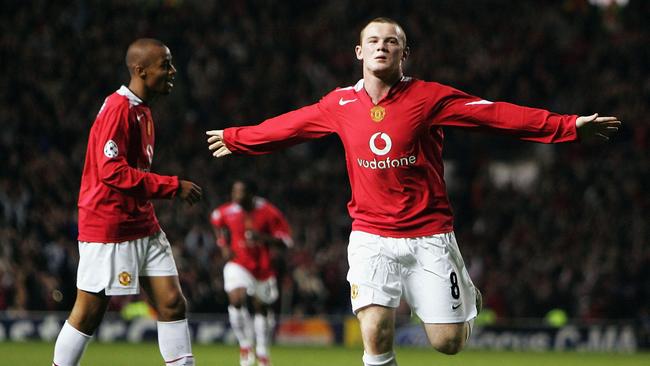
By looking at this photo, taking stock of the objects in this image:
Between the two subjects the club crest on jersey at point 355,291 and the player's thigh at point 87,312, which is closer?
the club crest on jersey at point 355,291

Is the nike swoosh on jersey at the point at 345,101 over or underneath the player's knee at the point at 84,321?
over

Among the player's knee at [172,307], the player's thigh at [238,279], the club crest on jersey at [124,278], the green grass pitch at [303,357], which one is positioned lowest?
the green grass pitch at [303,357]

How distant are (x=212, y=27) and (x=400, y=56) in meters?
17.0

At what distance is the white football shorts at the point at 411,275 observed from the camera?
6.77 meters

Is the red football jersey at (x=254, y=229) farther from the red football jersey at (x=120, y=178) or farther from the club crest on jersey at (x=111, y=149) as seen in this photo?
the club crest on jersey at (x=111, y=149)

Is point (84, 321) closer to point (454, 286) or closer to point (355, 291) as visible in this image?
point (355, 291)

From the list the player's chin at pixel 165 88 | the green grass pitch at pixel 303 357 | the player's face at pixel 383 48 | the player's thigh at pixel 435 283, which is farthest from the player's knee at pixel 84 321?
the green grass pitch at pixel 303 357

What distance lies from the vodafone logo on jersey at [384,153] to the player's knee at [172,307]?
1.63m

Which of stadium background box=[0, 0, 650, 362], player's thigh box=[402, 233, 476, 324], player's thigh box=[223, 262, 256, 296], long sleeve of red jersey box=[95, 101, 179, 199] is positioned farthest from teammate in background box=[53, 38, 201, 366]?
stadium background box=[0, 0, 650, 362]

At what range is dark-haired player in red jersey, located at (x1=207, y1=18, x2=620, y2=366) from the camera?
6.74m

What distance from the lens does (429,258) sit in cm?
684

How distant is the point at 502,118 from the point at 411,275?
3.67 feet

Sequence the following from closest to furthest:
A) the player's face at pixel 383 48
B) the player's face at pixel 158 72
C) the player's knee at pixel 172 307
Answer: the player's face at pixel 383 48, the player's knee at pixel 172 307, the player's face at pixel 158 72

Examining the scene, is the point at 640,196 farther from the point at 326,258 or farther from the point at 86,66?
the point at 86,66
